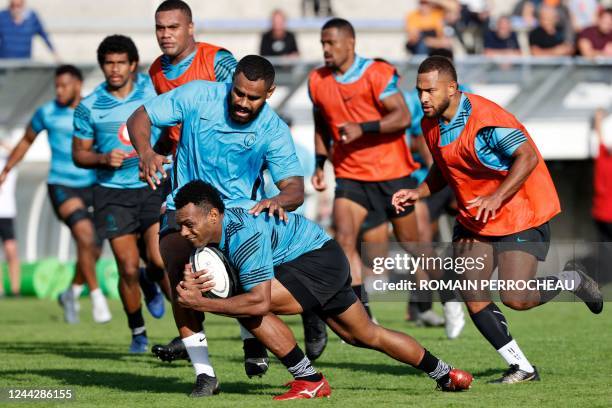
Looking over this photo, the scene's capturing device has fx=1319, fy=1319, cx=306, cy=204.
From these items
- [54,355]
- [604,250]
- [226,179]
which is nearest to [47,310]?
[54,355]

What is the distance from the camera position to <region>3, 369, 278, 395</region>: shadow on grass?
9148 millimetres

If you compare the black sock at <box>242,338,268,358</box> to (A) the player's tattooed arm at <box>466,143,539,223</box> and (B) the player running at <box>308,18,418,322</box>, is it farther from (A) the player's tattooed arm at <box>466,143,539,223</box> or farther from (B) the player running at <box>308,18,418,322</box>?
(B) the player running at <box>308,18,418,322</box>

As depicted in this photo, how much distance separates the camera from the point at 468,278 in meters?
9.37

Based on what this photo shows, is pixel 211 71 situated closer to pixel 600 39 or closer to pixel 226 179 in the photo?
pixel 226 179

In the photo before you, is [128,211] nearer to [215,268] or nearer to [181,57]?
[181,57]

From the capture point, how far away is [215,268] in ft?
26.1

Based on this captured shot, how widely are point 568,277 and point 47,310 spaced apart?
10555 millimetres

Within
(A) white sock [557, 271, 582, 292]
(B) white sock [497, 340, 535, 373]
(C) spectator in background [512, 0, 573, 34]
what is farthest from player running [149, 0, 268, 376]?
(C) spectator in background [512, 0, 573, 34]

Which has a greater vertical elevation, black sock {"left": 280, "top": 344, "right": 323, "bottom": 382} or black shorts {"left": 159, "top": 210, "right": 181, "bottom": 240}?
black shorts {"left": 159, "top": 210, "right": 181, "bottom": 240}

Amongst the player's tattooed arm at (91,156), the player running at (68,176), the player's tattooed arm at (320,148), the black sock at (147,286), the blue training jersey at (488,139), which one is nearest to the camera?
the blue training jersey at (488,139)

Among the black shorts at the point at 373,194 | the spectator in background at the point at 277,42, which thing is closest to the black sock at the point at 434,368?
the black shorts at the point at 373,194

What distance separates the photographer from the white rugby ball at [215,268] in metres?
7.96

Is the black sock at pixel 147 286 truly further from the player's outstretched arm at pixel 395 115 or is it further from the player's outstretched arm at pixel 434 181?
the player's outstretched arm at pixel 434 181

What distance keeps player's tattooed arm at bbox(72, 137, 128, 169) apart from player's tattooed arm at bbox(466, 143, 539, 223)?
11.3 ft
